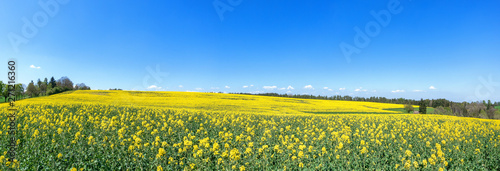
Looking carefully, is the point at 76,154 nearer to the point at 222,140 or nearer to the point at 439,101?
the point at 222,140

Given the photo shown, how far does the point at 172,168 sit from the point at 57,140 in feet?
18.8

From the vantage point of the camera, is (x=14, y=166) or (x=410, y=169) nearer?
(x=14, y=166)

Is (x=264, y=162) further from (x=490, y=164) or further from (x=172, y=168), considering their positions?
(x=490, y=164)

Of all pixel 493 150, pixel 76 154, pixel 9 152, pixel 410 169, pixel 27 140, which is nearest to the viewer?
pixel 410 169

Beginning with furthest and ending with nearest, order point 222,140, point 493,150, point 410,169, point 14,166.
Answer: point 493,150 < point 222,140 < point 410,169 < point 14,166

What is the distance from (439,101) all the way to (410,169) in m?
74.2

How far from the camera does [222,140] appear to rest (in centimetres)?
862

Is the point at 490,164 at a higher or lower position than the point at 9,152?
lower

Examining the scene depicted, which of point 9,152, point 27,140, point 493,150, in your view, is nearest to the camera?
point 9,152

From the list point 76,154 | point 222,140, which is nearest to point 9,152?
point 76,154

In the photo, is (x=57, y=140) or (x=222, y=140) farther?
(x=222, y=140)

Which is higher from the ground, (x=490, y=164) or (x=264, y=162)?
(x=264, y=162)

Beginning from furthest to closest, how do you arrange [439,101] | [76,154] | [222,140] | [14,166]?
[439,101], [222,140], [76,154], [14,166]

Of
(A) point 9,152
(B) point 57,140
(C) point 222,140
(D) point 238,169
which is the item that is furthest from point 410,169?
(A) point 9,152
